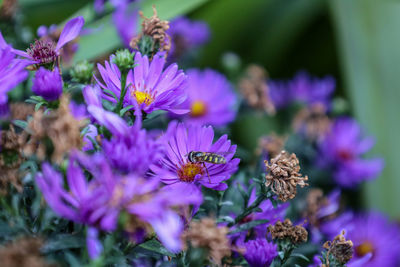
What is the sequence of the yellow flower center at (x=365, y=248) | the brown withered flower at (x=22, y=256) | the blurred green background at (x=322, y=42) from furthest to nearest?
the blurred green background at (x=322, y=42) < the yellow flower center at (x=365, y=248) < the brown withered flower at (x=22, y=256)

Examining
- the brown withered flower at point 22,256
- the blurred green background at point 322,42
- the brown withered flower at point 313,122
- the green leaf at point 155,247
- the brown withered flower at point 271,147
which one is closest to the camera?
the brown withered flower at point 22,256

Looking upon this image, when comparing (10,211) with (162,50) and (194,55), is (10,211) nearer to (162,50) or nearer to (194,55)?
(162,50)

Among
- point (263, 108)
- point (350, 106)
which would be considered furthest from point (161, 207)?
point (350, 106)

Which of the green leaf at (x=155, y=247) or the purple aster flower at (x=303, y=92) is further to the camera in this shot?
the purple aster flower at (x=303, y=92)

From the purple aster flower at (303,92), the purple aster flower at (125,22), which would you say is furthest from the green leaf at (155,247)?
the purple aster flower at (303,92)

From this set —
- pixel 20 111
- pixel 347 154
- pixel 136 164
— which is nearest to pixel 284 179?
pixel 136 164

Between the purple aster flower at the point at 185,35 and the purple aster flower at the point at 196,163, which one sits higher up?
the purple aster flower at the point at 185,35

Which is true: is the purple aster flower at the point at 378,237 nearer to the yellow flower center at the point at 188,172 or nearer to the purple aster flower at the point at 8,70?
the yellow flower center at the point at 188,172
